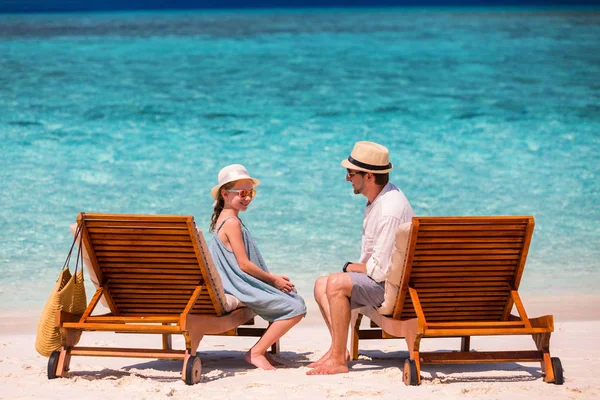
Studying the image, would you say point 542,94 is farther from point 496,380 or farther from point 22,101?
point 496,380

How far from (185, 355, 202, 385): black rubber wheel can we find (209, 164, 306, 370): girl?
0.46 m

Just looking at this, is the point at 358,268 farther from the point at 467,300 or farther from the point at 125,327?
the point at 125,327

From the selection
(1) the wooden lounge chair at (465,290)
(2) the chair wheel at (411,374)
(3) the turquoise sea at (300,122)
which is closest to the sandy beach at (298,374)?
(2) the chair wheel at (411,374)

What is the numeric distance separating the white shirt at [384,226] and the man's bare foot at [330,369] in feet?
1.47

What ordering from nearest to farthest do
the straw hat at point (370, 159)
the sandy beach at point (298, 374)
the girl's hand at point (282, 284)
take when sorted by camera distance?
1. the sandy beach at point (298, 374)
2. the straw hat at point (370, 159)
3. the girl's hand at point (282, 284)

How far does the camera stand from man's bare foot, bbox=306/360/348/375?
4.51 meters

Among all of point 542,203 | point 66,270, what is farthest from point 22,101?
point 66,270

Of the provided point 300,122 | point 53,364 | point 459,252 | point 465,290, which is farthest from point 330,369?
point 300,122

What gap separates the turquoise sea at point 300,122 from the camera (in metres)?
9.81

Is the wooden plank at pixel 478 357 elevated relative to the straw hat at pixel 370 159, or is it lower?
lower

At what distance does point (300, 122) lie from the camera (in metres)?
14.6

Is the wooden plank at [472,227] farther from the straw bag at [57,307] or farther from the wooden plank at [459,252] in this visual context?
the straw bag at [57,307]

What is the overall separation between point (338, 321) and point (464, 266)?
0.67m

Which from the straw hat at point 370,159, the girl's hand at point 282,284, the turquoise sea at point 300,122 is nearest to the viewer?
the straw hat at point 370,159
